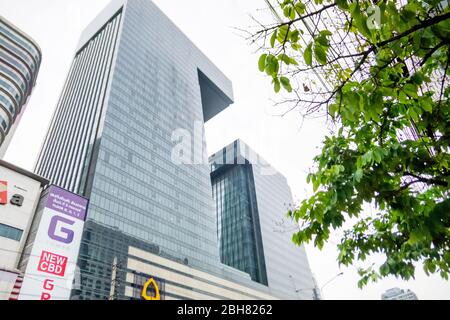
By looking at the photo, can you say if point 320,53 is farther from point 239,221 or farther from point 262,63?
point 239,221

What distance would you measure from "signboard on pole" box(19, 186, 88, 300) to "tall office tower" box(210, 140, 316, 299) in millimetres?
67363

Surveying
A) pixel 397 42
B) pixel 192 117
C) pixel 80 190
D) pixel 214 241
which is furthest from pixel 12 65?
pixel 397 42

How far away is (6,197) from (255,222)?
78402 mm

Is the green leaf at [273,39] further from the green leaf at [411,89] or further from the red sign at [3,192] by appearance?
the red sign at [3,192]

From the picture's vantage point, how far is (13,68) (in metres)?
45.9

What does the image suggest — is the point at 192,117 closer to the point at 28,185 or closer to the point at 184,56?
the point at 184,56

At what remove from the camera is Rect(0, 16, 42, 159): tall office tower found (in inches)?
→ 1702

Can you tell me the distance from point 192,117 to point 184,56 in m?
25.9

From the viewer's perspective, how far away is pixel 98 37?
91000 millimetres

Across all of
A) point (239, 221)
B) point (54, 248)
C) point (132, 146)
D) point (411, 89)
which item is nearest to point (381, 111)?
point (411, 89)

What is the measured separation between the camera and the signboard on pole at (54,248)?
86.5ft

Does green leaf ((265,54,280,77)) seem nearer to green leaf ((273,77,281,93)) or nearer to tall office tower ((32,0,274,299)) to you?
green leaf ((273,77,281,93))

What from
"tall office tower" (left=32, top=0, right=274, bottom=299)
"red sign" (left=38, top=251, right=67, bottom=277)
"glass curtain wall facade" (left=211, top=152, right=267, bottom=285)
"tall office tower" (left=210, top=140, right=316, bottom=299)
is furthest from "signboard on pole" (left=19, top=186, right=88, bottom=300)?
"glass curtain wall facade" (left=211, top=152, right=267, bottom=285)

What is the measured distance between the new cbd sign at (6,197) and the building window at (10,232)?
2.13 m
